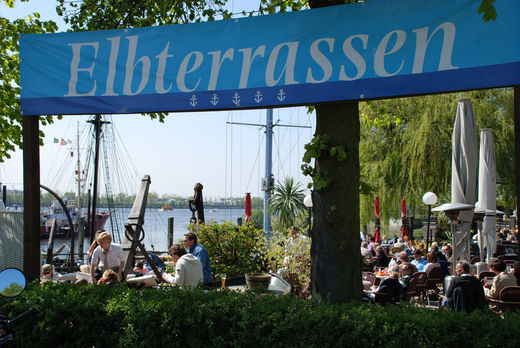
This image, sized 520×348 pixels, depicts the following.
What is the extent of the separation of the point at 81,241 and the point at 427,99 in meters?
22.2

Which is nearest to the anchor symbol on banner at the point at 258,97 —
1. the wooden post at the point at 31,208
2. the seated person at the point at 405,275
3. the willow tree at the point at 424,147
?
the wooden post at the point at 31,208

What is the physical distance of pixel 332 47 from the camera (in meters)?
5.12

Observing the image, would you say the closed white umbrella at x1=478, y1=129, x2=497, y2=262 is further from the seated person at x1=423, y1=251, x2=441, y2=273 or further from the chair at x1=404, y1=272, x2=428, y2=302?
the chair at x1=404, y1=272, x2=428, y2=302

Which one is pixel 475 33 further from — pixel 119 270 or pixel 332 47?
pixel 119 270

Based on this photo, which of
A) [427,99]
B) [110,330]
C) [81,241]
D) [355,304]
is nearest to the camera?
[355,304]

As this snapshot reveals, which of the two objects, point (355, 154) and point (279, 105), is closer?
point (355, 154)

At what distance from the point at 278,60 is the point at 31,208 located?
376 centimetres

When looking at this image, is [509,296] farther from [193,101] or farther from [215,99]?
[193,101]

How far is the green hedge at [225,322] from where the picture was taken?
12.2 ft

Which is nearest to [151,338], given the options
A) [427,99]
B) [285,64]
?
[285,64]

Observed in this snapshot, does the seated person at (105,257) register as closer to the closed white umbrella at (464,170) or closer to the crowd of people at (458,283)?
the crowd of people at (458,283)

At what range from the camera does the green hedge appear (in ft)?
12.2

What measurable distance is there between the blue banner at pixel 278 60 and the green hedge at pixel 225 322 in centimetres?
229

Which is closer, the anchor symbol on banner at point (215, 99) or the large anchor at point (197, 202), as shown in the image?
the anchor symbol on banner at point (215, 99)
